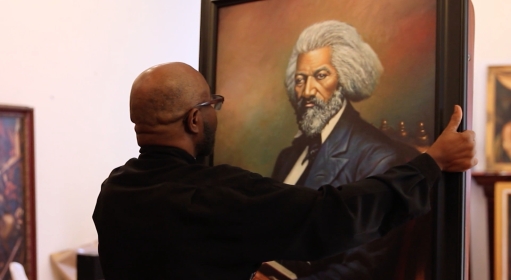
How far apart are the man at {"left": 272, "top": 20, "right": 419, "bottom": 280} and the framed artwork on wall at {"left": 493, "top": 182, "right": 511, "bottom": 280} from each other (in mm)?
2130

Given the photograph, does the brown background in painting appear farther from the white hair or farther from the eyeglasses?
the eyeglasses

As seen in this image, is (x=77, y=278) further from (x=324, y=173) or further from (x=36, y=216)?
(x=324, y=173)

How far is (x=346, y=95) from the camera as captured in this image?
153 centimetres

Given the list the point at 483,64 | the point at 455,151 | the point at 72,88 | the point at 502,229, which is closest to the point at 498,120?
the point at 483,64

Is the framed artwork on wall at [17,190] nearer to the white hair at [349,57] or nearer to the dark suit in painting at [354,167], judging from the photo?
the dark suit in painting at [354,167]

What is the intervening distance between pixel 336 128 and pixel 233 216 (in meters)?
0.57

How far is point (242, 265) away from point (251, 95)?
0.73 meters

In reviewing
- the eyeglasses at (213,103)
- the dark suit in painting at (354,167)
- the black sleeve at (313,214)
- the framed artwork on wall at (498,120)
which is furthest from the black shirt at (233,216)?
the framed artwork on wall at (498,120)

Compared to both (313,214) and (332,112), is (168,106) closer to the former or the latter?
(313,214)

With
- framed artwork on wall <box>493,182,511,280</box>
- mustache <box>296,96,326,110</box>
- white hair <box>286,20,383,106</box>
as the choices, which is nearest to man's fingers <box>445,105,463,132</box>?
white hair <box>286,20,383,106</box>

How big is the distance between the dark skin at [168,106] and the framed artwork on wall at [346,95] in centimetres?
48

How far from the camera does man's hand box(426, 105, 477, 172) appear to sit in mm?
1256

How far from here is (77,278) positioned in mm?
2588

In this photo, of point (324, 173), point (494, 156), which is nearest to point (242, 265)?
point (324, 173)
